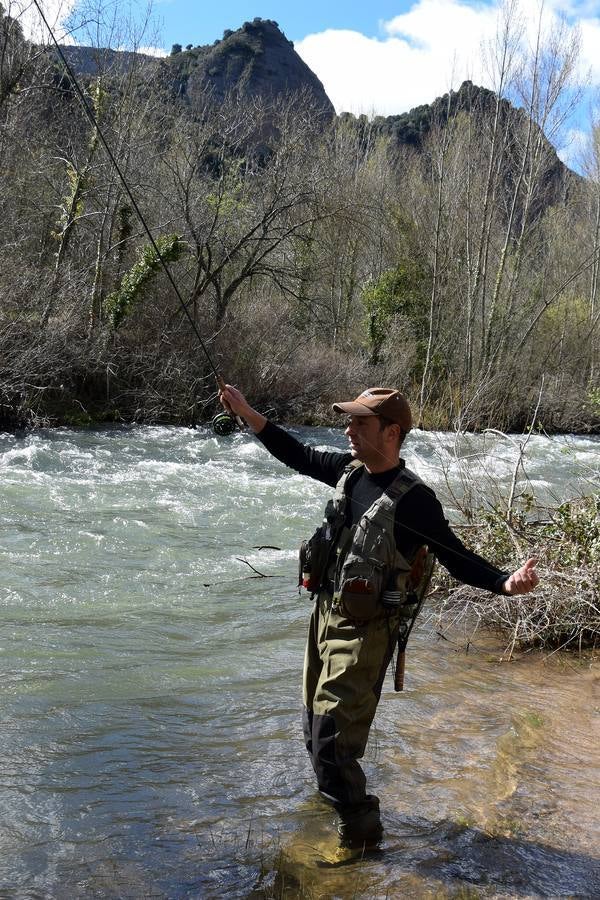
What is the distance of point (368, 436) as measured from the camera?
3295 mm

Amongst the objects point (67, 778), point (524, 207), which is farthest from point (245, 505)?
point (524, 207)

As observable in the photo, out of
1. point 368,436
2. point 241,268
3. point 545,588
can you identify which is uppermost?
point 241,268

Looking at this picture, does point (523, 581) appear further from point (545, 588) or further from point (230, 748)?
point (545, 588)

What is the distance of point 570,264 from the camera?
31234 millimetres

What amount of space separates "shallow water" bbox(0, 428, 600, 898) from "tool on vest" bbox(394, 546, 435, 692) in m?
0.75

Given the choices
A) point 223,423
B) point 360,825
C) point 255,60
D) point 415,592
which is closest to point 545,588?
point 223,423

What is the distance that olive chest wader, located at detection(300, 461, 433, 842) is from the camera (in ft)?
10.2

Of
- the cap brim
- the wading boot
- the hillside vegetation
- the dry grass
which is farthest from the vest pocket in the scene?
the hillside vegetation

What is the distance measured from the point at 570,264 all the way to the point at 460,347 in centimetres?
1096

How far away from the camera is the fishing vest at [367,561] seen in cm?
311

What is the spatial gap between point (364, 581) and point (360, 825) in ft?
3.12

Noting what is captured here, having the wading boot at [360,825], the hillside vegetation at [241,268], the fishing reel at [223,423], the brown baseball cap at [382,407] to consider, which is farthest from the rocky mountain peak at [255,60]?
the wading boot at [360,825]

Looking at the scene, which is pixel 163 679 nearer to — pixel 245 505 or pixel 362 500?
pixel 362 500

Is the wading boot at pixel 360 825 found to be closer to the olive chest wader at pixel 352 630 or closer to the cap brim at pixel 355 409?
the olive chest wader at pixel 352 630
